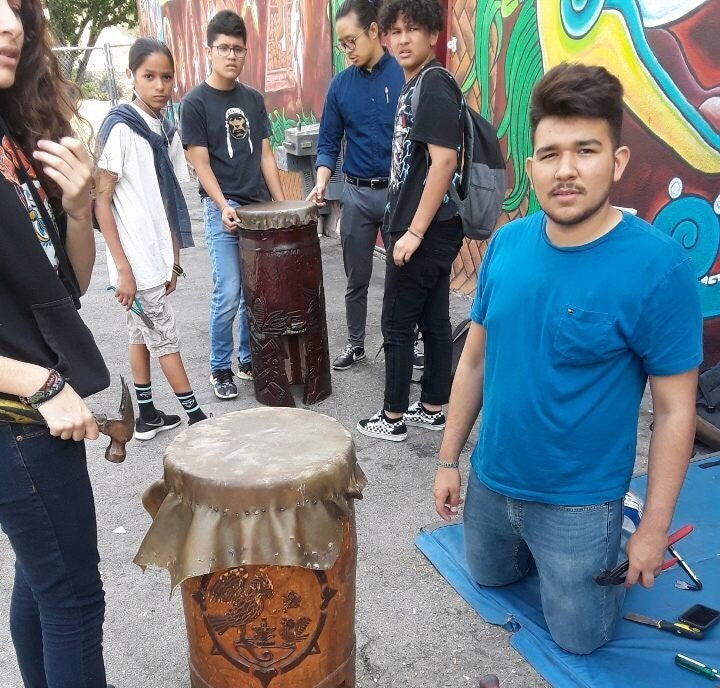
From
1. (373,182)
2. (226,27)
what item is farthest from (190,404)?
(226,27)

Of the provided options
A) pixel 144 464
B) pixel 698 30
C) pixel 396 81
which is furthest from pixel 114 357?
pixel 698 30

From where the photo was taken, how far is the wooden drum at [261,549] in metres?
1.60

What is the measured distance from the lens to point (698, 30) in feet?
11.7

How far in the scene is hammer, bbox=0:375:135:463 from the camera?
1423mm

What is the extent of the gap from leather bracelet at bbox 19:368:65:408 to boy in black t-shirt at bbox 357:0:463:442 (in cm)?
→ 195

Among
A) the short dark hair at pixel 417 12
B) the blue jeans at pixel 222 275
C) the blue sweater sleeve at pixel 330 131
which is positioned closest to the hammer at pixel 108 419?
the short dark hair at pixel 417 12

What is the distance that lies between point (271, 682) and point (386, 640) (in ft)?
2.15

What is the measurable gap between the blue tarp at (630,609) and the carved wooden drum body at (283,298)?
1.39 metres

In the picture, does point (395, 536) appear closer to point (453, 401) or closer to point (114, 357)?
point (453, 401)

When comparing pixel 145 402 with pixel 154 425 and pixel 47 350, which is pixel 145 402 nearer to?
pixel 154 425

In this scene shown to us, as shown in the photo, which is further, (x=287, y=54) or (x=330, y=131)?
(x=287, y=54)

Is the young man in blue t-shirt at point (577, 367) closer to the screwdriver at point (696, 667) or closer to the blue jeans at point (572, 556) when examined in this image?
the blue jeans at point (572, 556)

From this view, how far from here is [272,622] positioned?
1.69 m

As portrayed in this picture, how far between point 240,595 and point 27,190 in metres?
1.00
